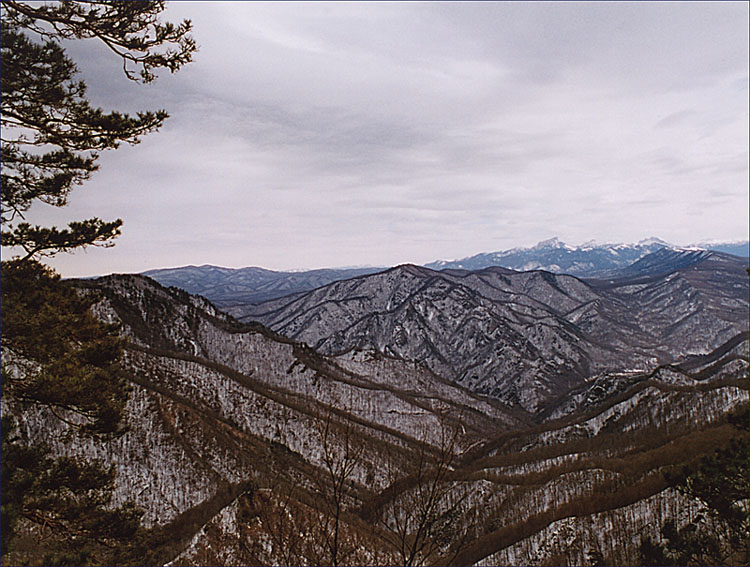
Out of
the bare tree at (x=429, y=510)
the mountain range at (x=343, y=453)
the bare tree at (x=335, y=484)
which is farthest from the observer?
the mountain range at (x=343, y=453)

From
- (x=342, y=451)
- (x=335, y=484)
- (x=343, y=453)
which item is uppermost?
(x=335, y=484)

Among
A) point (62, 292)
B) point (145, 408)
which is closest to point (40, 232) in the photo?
point (62, 292)

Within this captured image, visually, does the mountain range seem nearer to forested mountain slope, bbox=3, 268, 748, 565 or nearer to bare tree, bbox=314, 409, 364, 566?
forested mountain slope, bbox=3, 268, 748, 565

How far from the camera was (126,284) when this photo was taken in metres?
137

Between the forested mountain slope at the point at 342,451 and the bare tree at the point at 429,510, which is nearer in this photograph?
the bare tree at the point at 429,510

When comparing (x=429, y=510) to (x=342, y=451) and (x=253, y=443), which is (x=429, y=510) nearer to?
(x=253, y=443)

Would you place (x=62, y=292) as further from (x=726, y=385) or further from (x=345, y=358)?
(x=345, y=358)

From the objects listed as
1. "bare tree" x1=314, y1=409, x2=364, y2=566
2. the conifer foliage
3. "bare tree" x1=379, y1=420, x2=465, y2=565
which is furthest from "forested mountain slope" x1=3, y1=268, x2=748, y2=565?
the conifer foliage

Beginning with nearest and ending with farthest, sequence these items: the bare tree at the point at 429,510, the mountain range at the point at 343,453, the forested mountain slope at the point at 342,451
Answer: the bare tree at the point at 429,510
the mountain range at the point at 343,453
the forested mountain slope at the point at 342,451

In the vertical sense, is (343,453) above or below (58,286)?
below

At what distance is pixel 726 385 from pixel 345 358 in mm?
127818

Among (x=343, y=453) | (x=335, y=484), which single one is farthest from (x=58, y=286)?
(x=343, y=453)

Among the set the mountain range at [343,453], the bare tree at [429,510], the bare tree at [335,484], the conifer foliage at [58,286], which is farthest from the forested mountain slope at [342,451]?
the conifer foliage at [58,286]

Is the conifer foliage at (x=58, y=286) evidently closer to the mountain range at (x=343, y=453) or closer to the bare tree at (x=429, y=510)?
the mountain range at (x=343, y=453)
